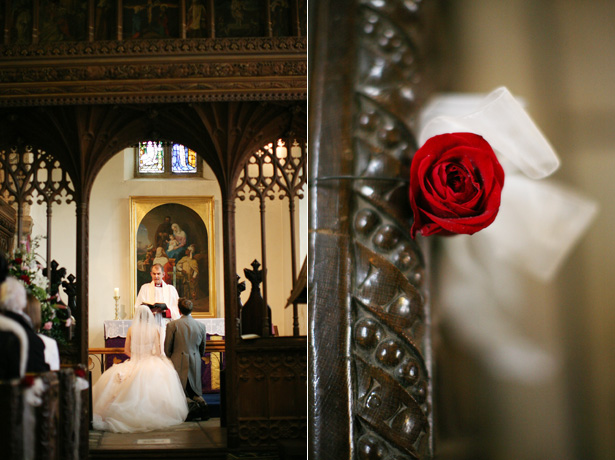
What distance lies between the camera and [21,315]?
0.88m

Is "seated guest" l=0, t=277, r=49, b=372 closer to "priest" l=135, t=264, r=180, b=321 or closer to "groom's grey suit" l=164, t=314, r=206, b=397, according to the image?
"groom's grey suit" l=164, t=314, r=206, b=397

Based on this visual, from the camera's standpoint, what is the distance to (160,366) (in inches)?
270

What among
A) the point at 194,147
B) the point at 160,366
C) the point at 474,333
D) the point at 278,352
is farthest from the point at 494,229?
the point at 160,366

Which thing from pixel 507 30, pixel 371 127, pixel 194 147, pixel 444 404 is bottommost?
pixel 444 404

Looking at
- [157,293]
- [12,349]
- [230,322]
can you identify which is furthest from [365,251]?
[157,293]

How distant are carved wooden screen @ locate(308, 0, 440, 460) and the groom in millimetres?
6313

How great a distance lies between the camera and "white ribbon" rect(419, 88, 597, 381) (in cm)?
77

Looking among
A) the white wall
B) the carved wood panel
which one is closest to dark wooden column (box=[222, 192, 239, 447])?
the carved wood panel

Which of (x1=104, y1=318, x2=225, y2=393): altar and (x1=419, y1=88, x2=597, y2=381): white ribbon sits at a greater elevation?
(x1=419, y1=88, x2=597, y2=381): white ribbon

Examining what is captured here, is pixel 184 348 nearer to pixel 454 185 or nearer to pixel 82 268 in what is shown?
pixel 82 268

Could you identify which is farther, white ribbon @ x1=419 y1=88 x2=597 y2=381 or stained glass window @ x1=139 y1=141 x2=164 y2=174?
stained glass window @ x1=139 y1=141 x2=164 y2=174

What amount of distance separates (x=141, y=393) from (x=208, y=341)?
3.32 m

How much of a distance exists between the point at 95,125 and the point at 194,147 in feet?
2.94

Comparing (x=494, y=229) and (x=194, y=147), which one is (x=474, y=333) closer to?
(x=494, y=229)
